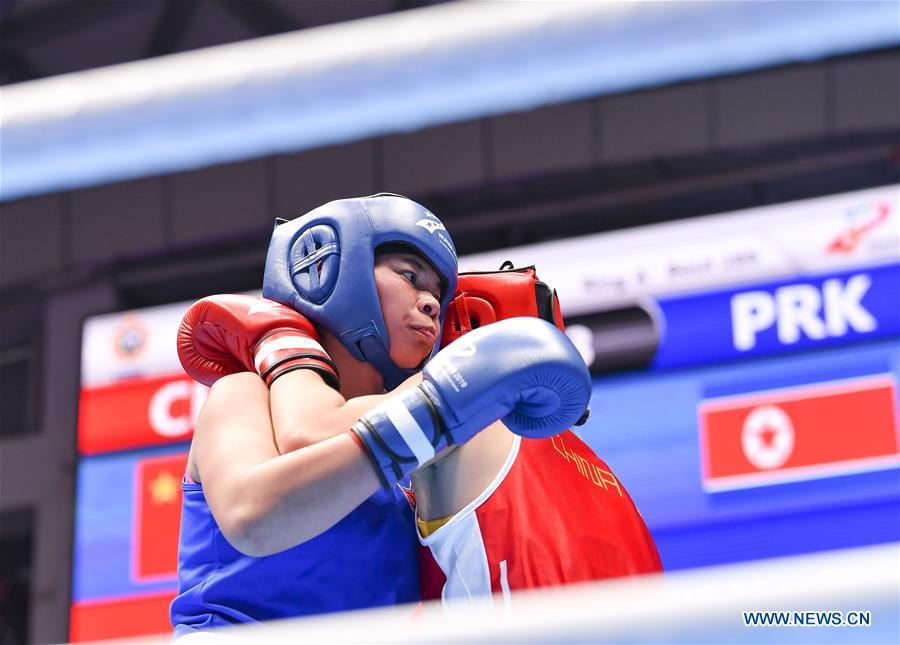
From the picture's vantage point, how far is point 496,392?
1371mm

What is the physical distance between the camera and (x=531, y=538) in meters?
1.63

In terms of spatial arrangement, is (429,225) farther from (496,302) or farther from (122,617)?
(122,617)

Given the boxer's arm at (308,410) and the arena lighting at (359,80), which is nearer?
the arena lighting at (359,80)

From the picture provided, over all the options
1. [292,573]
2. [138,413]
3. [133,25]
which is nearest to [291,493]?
[292,573]

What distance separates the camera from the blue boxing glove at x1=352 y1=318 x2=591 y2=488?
4.44 ft

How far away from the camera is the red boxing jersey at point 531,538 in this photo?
63.9 inches

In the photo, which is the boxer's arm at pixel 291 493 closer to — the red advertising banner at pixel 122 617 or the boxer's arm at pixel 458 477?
the boxer's arm at pixel 458 477

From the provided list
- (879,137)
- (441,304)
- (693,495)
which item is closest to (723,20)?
(441,304)

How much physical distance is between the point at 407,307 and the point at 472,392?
0.47 meters

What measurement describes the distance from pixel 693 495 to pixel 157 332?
243 centimetres

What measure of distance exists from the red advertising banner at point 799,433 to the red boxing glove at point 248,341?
2.80m

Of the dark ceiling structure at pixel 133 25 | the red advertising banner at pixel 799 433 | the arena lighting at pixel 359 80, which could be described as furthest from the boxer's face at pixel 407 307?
the dark ceiling structure at pixel 133 25

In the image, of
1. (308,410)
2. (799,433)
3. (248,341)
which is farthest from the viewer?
(799,433)

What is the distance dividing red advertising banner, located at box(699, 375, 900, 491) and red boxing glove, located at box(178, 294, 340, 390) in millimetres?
2799
